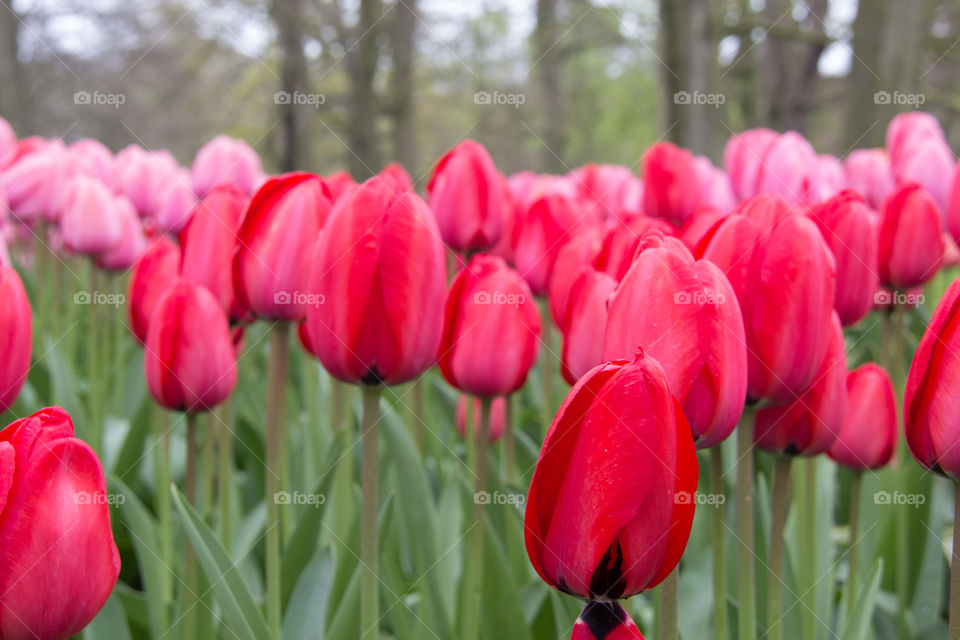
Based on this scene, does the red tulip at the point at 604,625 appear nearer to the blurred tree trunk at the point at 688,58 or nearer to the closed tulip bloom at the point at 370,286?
the closed tulip bloom at the point at 370,286

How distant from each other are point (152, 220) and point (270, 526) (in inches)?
103

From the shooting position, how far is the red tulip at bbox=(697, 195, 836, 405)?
3.14 ft

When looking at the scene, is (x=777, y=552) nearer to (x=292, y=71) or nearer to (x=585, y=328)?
(x=585, y=328)

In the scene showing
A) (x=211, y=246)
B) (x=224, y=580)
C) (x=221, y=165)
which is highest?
(x=221, y=165)

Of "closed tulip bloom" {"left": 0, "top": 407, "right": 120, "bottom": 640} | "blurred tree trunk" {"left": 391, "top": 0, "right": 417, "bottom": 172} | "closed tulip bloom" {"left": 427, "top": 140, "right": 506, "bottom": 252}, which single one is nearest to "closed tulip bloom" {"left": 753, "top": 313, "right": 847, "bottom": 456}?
"closed tulip bloom" {"left": 0, "top": 407, "right": 120, "bottom": 640}

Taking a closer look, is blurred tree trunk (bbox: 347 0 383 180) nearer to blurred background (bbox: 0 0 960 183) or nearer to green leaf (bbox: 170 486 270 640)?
blurred background (bbox: 0 0 960 183)

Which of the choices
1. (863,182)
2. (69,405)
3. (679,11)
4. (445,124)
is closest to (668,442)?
(69,405)

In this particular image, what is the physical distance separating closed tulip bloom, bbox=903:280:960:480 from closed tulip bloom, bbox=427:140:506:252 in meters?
1.28

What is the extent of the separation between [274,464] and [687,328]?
697 mm

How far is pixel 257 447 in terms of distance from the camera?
2.44 meters

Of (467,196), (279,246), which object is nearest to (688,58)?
(467,196)

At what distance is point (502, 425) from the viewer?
2.06 m

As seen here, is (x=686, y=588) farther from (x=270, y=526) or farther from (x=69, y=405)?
(x=69, y=405)

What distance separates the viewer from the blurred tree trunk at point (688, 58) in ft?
17.7
